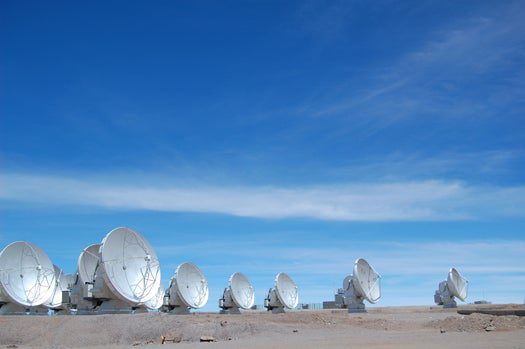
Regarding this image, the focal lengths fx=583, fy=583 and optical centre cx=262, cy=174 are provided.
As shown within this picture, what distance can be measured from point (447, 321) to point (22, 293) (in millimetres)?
40435

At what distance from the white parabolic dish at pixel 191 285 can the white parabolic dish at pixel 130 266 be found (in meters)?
19.2

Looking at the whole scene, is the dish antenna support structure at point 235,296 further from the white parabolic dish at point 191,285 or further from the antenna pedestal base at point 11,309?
the antenna pedestal base at point 11,309

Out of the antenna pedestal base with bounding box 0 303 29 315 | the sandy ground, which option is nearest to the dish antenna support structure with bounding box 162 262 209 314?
the antenna pedestal base with bounding box 0 303 29 315

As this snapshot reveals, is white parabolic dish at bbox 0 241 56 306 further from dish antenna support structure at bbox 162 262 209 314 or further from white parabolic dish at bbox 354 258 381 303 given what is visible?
white parabolic dish at bbox 354 258 381 303

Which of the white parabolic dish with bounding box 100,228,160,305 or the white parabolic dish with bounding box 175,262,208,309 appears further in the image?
the white parabolic dish with bounding box 175,262,208,309

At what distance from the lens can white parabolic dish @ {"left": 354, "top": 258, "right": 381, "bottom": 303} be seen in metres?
75.1

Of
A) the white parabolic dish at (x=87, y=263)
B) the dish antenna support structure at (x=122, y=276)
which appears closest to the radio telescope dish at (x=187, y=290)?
the white parabolic dish at (x=87, y=263)

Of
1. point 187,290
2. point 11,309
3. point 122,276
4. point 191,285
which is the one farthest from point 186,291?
point 122,276

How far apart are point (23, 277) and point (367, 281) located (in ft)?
139

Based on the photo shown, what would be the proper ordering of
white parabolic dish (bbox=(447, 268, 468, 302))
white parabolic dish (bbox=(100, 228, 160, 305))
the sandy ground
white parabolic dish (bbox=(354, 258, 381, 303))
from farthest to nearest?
white parabolic dish (bbox=(447, 268, 468, 302))
white parabolic dish (bbox=(354, 258, 381, 303))
white parabolic dish (bbox=(100, 228, 160, 305))
the sandy ground

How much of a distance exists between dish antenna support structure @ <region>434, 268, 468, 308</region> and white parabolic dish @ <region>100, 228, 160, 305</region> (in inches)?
2500

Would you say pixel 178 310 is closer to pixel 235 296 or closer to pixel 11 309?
pixel 235 296

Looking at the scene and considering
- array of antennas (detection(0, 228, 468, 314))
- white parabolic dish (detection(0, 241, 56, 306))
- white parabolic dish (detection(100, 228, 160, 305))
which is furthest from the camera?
white parabolic dish (detection(0, 241, 56, 306))

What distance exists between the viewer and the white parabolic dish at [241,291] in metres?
76.8
